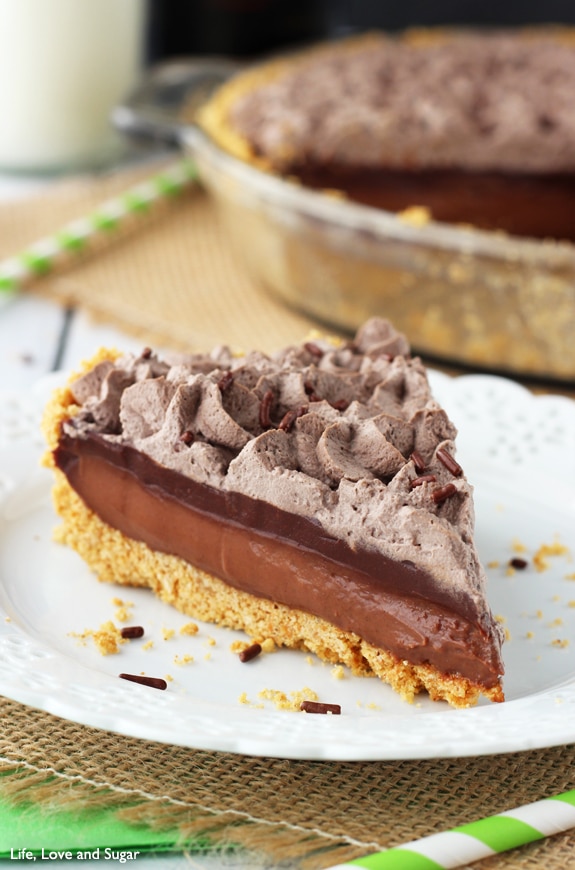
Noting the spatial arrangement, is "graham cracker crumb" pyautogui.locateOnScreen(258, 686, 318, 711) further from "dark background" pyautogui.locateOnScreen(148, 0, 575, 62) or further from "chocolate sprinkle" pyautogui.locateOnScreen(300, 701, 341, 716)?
"dark background" pyautogui.locateOnScreen(148, 0, 575, 62)

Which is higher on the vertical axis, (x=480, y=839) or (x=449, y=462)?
(x=449, y=462)

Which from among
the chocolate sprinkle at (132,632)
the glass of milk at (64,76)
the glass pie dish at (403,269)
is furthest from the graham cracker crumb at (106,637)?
the glass of milk at (64,76)

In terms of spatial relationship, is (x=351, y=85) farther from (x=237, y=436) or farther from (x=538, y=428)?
(x=237, y=436)

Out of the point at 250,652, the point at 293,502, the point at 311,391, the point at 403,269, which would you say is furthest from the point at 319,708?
the point at 403,269

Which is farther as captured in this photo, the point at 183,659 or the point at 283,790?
the point at 183,659

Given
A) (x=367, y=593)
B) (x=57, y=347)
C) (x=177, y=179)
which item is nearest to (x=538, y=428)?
(x=367, y=593)

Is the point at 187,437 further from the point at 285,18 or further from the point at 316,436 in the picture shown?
the point at 285,18
